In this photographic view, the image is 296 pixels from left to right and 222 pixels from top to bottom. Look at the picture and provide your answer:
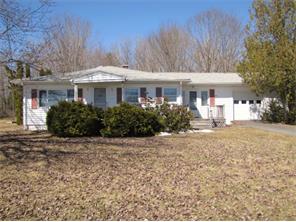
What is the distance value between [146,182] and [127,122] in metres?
6.77

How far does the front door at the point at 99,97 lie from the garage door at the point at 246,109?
9.38 meters

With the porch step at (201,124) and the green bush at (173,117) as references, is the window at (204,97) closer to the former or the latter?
the porch step at (201,124)

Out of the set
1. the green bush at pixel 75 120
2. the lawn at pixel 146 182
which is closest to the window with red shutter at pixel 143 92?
the green bush at pixel 75 120

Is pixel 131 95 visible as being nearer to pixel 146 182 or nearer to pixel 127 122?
pixel 127 122

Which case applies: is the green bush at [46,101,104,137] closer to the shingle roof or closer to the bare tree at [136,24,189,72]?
the shingle roof

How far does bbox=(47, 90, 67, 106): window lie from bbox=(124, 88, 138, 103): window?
3768 mm

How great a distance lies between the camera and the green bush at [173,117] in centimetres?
1487

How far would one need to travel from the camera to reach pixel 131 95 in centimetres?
1895

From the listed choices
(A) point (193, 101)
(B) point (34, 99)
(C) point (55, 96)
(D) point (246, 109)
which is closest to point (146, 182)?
(C) point (55, 96)

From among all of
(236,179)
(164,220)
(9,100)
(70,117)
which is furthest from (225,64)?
(164,220)

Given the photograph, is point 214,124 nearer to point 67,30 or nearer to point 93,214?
point 93,214

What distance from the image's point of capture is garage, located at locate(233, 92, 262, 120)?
22.3m

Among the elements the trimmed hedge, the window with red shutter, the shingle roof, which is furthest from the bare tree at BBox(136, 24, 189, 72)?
the trimmed hedge

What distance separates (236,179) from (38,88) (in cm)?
1497
